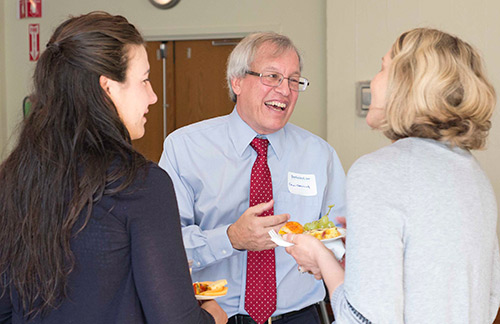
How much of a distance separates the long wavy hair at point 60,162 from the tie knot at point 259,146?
0.99 metres

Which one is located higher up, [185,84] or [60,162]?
[185,84]

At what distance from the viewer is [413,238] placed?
122cm

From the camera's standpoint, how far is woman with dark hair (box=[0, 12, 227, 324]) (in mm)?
1174

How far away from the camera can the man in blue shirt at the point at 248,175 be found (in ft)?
6.79

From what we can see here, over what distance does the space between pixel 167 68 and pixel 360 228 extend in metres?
4.99

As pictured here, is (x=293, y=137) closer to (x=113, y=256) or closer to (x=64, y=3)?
(x=113, y=256)

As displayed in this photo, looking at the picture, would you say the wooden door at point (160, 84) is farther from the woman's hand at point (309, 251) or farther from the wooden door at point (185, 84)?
the woman's hand at point (309, 251)

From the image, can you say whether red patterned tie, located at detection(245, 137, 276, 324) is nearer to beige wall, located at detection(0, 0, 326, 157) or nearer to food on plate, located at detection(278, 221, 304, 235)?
food on plate, located at detection(278, 221, 304, 235)

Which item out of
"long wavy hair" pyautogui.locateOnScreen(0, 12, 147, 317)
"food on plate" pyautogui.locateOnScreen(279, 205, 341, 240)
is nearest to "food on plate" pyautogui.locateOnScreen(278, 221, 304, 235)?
"food on plate" pyautogui.locateOnScreen(279, 205, 341, 240)

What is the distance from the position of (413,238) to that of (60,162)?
0.75 metres

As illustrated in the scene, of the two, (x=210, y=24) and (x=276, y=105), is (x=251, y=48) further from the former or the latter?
(x=210, y=24)

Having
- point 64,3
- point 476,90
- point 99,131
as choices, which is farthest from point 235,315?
point 64,3

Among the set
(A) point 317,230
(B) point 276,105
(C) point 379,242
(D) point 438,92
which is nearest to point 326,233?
(A) point 317,230

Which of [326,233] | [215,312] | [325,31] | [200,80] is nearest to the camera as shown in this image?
[215,312]
